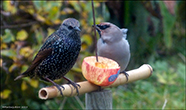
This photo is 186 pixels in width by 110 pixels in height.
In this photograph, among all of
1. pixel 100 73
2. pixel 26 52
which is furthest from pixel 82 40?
pixel 100 73

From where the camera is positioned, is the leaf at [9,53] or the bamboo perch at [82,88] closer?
the bamboo perch at [82,88]

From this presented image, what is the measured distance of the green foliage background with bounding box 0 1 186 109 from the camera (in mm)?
2953

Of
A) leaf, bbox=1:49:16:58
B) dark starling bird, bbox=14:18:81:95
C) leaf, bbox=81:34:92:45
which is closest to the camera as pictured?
dark starling bird, bbox=14:18:81:95

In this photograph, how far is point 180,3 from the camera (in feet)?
16.2

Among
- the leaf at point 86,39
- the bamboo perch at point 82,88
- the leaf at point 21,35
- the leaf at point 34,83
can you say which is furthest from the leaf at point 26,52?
the bamboo perch at point 82,88

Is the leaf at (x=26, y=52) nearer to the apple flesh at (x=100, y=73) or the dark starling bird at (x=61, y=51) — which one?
the dark starling bird at (x=61, y=51)

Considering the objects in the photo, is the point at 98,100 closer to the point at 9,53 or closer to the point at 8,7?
the point at 9,53

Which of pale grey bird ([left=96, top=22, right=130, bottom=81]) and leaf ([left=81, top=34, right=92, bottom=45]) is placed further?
leaf ([left=81, top=34, right=92, bottom=45])

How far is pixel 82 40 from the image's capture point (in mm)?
3113

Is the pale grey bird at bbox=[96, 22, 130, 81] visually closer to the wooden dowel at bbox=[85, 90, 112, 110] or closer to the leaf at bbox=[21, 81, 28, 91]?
the wooden dowel at bbox=[85, 90, 112, 110]

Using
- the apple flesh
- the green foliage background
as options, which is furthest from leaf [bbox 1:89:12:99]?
the apple flesh

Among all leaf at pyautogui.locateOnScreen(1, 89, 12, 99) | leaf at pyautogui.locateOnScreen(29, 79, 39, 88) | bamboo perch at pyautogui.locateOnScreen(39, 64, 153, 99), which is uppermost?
bamboo perch at pyautogui.locateOnScreen(39, 64, 153, 99)

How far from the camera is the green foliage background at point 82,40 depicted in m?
2.95

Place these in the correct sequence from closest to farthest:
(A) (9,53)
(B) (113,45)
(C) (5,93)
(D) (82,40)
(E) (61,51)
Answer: (E) (61,51)
(B) (113,45)
(A) (9,53)
(C) (5,93)
(D) (82,40)
